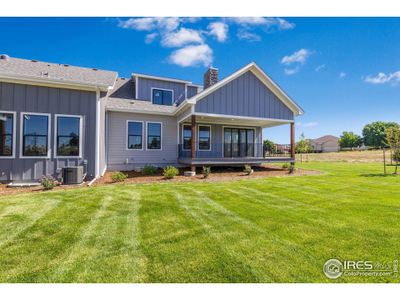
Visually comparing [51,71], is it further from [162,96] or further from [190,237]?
[190,237]

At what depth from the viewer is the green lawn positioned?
2.57 m

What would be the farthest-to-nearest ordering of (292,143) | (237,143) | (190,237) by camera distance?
(237,143)
(292,143)
(190,237)

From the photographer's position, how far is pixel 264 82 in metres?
13.7

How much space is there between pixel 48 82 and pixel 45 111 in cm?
119

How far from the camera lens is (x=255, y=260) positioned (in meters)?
2.80

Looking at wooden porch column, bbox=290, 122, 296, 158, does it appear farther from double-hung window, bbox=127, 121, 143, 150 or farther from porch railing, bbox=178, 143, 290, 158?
double-hung window, bbox=127, 121, 143, 150

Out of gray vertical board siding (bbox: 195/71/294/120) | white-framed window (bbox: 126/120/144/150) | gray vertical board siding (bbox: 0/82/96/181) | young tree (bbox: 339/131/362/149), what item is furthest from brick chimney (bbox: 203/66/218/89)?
young tree (bbox: 339/131/362/149)

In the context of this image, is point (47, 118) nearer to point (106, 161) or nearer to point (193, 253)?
point (106, 161)

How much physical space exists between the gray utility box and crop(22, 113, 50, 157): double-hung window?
1.46 meters

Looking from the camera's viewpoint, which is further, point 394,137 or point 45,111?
point 394,137

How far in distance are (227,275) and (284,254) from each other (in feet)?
3.13

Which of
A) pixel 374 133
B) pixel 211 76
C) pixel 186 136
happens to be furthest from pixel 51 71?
pixel 374 133

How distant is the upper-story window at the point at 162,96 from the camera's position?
50.6 feet
